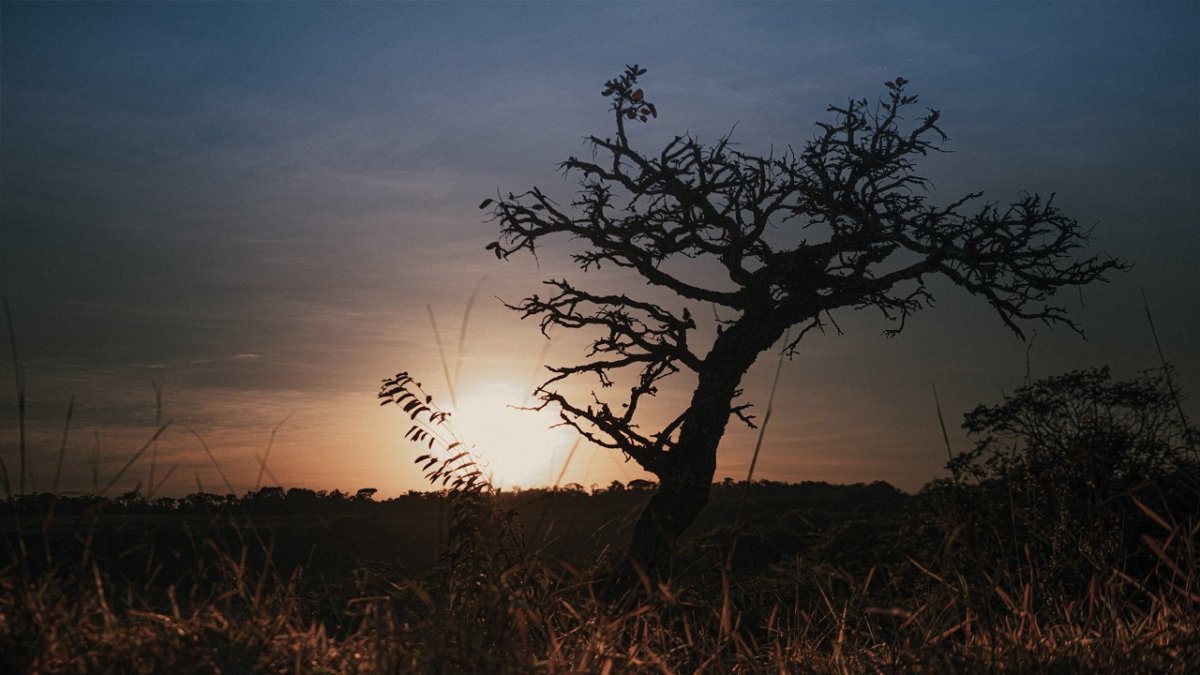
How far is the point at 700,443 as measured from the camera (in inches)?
478

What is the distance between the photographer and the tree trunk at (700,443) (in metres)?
12.1

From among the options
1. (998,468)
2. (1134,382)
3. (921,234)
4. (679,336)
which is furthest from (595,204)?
(1134,382)

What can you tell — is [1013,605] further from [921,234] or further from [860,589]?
[921,234]

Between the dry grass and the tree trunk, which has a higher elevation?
the tree trunk

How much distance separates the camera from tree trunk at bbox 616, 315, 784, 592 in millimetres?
12062

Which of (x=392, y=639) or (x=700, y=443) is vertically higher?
(x=700, y=443)

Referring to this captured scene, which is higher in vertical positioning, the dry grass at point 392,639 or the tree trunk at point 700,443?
the tree trunk at point 700,443

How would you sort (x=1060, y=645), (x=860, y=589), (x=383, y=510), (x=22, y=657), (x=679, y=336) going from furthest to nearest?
1. (x=383, y=510)
2. (x=679, y=336)
3. (x=1060, y=645)
4. (x=860, y=589)
5. (x=22, y=657)

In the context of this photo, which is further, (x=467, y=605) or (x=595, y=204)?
(x=595, y=204)

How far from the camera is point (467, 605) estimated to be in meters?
4.36

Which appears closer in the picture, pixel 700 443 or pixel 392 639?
pixel 392 639

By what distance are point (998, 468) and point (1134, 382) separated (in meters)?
2.16

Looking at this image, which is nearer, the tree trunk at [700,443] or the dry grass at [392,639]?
the dry grass at [392,639]

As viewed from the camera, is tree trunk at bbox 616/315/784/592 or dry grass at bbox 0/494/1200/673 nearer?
dry grass at bbox 0/494/1200/673
